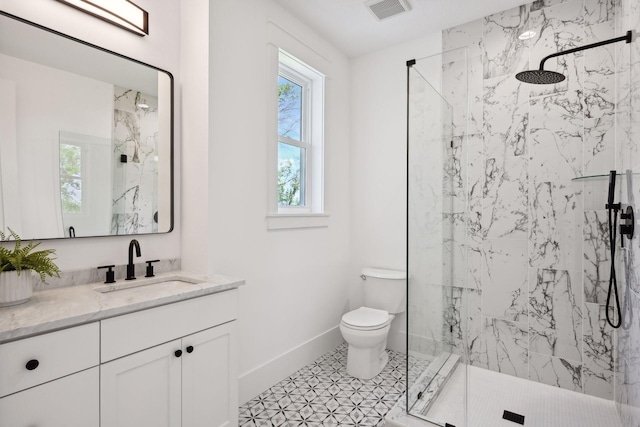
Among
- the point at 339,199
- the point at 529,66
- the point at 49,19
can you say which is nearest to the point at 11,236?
the point at 49,19

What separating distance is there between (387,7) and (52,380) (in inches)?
110

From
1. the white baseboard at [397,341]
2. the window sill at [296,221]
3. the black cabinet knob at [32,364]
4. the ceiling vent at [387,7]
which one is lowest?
the white baseboard at [397,341]

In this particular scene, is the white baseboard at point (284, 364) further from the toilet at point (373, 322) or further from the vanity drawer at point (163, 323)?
the vanity drawer at point (163, 323)

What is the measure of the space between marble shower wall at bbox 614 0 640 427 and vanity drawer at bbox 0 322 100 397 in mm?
2215

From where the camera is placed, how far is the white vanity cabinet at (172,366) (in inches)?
49.8

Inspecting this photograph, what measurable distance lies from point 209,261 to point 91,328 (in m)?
0.78

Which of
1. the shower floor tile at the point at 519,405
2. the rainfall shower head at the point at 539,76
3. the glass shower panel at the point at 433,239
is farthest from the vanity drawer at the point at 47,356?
the rainfall shower head at the point at 539,76

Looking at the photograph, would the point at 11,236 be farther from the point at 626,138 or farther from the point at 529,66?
the point at 529,66

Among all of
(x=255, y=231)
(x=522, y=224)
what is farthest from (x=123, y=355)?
(x=522, y=224)

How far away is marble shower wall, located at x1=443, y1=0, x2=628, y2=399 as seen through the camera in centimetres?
218

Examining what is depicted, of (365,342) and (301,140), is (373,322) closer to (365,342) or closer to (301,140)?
(365,342)

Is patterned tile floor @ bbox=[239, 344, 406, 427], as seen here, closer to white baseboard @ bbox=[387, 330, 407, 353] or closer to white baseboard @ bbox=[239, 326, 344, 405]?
white baseboard @ bbox=[239, 326, 344, 405]

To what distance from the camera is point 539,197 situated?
2.37 meters

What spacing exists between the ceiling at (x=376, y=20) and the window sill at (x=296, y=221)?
1.53 metres
